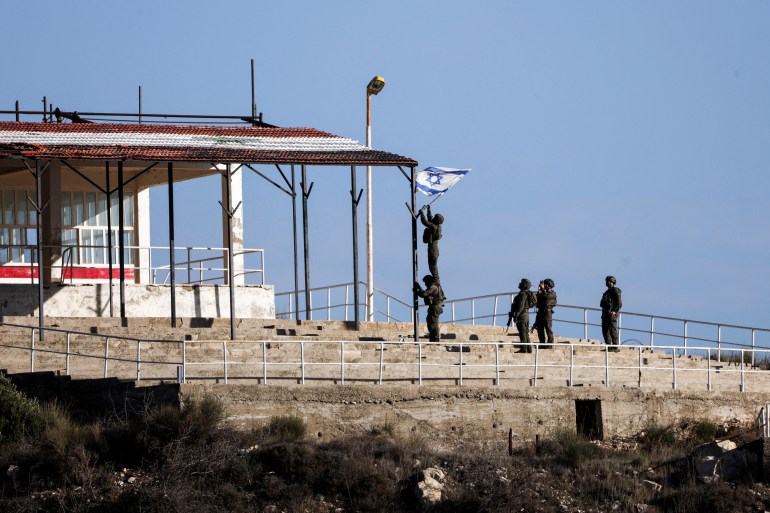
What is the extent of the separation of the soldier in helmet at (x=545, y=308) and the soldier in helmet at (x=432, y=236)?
2213 mm

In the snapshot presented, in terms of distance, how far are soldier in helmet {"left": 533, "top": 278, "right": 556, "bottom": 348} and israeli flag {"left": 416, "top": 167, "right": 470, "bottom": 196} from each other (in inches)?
154

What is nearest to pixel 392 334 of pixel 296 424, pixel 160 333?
pixel 160 333

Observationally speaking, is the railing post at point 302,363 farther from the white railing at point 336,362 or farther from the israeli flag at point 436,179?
the israeli flag at point 436,179

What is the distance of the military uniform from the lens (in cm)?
3803

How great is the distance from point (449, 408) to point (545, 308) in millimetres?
5563

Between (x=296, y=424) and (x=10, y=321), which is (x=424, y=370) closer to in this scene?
(x=296, y=424)

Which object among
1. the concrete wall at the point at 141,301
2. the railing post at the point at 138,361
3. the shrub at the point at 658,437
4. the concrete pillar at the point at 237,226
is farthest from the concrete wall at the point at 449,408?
the concrete pillar at the point at 237,226

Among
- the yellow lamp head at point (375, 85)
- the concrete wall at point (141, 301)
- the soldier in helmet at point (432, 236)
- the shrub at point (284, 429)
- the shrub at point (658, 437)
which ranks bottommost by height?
the shrub at point (658, 437)

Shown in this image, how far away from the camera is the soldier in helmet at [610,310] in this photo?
38531 millimetres

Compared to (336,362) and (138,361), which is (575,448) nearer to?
(336,362)

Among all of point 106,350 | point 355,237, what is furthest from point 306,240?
point 106,350

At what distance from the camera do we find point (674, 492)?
1190 inches

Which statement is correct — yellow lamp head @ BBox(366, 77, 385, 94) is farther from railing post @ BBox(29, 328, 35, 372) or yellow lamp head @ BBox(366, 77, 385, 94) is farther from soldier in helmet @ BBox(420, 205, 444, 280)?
railing post @ BBox(29, 328, 35, 372)

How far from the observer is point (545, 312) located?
38.1 meters
